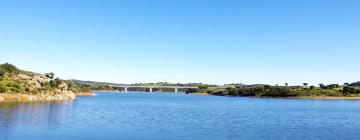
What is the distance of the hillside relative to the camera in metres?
147

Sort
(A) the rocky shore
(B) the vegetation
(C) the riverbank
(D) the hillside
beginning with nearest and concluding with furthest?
(C) the riverbank < (A) the rocky shore < (D) the hillside < (B) the vegetation

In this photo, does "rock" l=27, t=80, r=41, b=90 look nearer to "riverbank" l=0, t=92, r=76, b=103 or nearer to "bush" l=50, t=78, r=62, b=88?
"riverbank" l=0, t=92, r=76, b=103

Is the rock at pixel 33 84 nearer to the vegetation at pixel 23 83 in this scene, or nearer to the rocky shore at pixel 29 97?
the vegetation at pixel 23 83

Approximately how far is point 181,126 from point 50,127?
1971 centimetres

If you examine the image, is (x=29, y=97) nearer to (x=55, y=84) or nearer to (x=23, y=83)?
(x=23, y=83)

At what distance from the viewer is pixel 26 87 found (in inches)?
6235

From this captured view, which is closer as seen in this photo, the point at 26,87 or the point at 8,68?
the point at 26,87

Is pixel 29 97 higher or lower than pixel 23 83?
lower

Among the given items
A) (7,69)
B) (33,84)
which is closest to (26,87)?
(33,84)

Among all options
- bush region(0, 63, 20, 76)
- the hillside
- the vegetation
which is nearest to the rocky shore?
the hillside

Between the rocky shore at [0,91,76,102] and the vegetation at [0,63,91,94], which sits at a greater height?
the vegetation at [0,63,91,94]

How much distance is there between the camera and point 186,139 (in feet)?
183

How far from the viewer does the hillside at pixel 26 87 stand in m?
147

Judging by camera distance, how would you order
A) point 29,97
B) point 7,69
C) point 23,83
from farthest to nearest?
point 7,69
point 23,83
point 29,97
